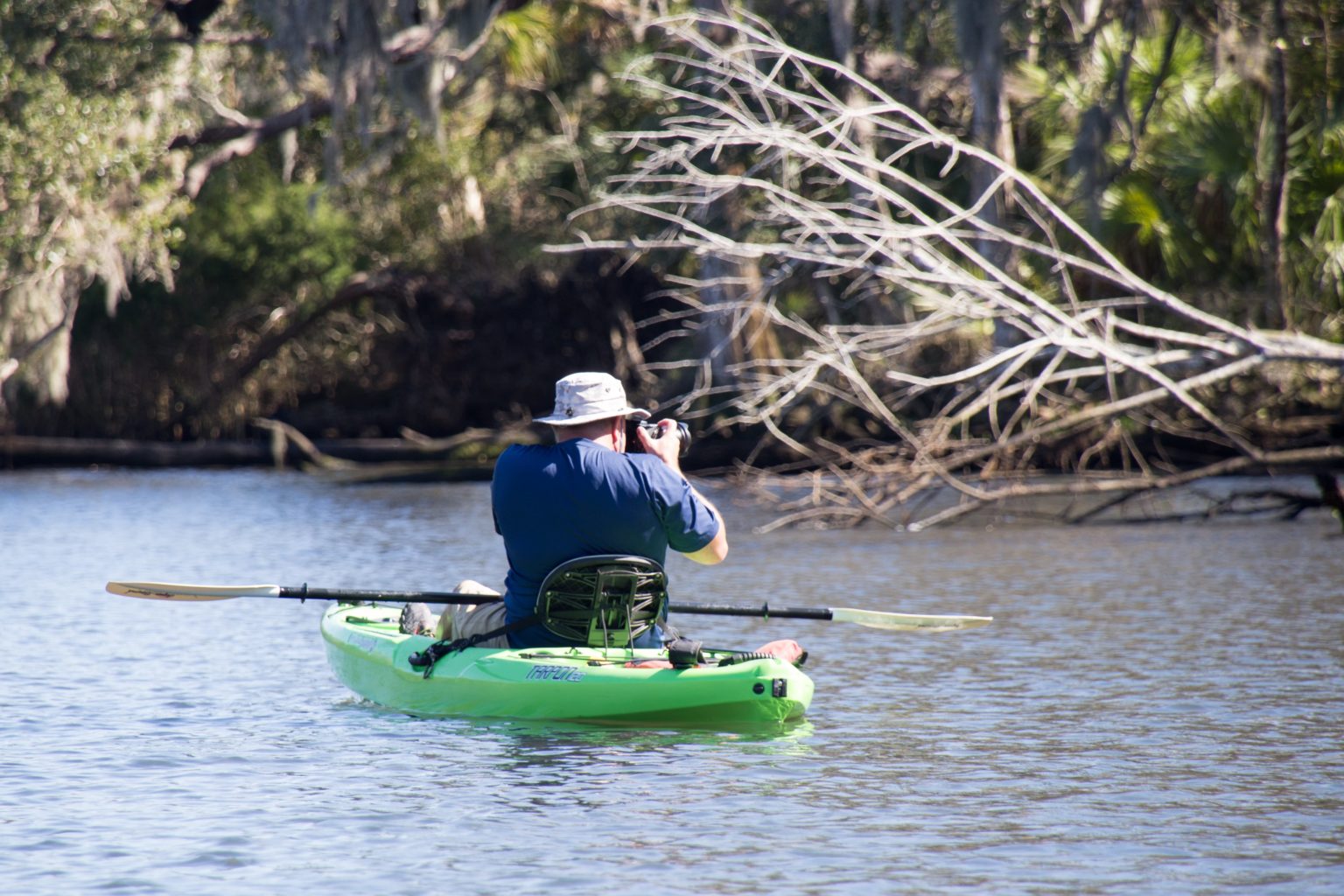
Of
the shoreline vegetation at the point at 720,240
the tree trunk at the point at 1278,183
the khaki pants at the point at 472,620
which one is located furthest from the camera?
the tree trunk at the point at 1278,183

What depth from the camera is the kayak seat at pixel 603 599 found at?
23.4ft

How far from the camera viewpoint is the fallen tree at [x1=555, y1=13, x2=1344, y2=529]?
11680mm

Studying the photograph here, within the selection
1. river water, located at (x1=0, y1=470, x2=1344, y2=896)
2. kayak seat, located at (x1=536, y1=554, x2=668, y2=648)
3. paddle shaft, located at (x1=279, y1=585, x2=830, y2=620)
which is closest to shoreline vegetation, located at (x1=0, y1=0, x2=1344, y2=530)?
river water, located at (x1=0, y1=470, x2=1344, y2=896)

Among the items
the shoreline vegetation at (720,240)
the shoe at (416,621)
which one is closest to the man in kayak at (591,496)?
the shoe at (416,621)

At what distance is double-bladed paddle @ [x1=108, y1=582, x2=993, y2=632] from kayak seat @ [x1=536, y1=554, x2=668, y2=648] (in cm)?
37

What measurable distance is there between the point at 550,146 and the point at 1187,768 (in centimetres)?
2175

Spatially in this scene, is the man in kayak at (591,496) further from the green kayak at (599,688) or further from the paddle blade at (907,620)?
the paddle blade at (907,620)

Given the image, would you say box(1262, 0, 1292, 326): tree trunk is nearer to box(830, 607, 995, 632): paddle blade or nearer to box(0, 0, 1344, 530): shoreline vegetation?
box(0, 0, 1344, 530): shoreline vegetation

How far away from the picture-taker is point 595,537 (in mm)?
7090

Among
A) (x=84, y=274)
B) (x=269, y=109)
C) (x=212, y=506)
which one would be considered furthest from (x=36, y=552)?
(x=269, y=109)

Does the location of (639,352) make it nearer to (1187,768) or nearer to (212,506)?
(212,506)

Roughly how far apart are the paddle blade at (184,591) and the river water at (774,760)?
1.50ft

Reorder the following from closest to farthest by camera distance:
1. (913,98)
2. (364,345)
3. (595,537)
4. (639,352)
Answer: (595,537) < (913,98) < (639,352) < (364,345)

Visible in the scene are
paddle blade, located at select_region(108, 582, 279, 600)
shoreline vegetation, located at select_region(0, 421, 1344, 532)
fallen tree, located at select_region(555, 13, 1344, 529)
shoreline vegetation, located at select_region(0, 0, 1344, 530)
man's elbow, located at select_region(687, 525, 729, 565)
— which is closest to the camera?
man's elbow, located at select_region(687, 525, 729, 565)
